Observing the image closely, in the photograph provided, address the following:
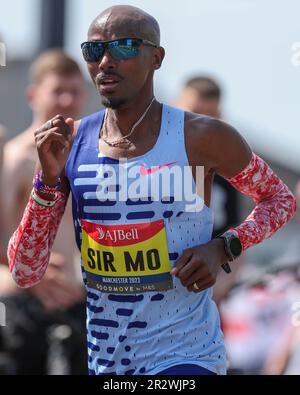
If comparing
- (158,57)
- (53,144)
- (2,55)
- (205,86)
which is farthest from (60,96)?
(53,144)

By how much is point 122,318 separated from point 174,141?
0.79 m

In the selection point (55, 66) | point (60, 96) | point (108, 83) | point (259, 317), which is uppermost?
point (108, 83)

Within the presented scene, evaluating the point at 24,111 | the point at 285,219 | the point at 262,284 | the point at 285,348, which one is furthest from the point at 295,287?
the point at 24,111

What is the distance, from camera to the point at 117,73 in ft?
16.9

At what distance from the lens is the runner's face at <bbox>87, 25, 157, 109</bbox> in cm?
514

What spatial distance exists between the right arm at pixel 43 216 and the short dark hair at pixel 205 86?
10.8 ft

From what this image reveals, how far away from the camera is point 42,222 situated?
5.24m

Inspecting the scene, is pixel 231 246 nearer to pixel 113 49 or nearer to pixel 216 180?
pixel 113 49

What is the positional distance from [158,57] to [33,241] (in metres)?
0.98

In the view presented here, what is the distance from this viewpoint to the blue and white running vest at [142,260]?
5160 millimetres

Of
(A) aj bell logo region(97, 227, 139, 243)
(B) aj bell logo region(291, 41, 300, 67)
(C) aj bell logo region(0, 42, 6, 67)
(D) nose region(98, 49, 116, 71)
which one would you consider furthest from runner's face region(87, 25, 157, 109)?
(B) aj bell logo region(291, 41, 300, 67)

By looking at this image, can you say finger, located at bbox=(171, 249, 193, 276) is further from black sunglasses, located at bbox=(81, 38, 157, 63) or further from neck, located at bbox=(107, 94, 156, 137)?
black sunglasses, located at bbox=(81, 38, 157, 63)

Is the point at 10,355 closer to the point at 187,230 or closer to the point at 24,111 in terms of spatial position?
the point at 187,230

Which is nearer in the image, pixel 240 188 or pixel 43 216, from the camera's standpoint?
pixel 43 216
